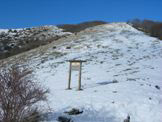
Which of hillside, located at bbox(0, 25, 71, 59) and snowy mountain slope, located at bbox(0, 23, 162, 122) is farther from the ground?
hillside, located at bbox(0, 25, 71, 59)

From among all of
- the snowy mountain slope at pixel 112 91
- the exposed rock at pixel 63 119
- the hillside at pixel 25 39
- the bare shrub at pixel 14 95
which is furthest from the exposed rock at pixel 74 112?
the hillside at pixel 25 39

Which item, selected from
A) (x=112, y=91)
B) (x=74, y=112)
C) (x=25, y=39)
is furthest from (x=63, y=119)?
(x=25, y=39)

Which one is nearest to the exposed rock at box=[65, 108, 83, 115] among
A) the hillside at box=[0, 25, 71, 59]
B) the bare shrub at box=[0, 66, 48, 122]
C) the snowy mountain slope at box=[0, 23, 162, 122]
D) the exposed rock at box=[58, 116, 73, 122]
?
the snowy mountain slope at box=[0, 23, 162, 122]

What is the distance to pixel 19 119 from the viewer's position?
4383 millimetres

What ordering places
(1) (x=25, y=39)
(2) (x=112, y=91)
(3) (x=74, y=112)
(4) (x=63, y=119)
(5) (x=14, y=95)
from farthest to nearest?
(1) (x=25, y=39)
(2) (x=112, y=91)
(3) (x=74, y=112)
(4) (x=63, y=119)
(5) (x=14, y=95)

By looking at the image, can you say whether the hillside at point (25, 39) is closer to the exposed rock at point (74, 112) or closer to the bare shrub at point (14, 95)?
the exposed rock at point (74, 112)

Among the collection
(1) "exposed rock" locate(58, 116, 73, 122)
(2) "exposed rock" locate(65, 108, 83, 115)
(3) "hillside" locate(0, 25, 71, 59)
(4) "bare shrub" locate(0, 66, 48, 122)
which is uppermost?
(3) "hillside" locate(0, 25, 71, 59)

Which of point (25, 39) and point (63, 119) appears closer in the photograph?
point (63, 119)

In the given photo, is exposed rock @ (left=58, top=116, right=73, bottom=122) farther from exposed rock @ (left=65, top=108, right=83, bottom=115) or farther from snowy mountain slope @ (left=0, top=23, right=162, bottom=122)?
exposed rock @ (left=65, top=108, right=83, bottom=115)

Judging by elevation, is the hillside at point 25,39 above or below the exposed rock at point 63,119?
above

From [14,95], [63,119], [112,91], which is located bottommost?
[63,119]

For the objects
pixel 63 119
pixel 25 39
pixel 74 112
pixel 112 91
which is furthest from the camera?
pixel 25 39

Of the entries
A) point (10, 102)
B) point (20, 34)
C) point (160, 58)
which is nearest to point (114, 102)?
point (10, 102)

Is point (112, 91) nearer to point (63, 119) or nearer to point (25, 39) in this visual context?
point (63, 119)
